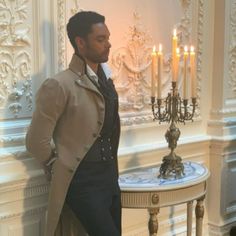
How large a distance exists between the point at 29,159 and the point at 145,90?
33.0 inches

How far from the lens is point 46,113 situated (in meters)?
1.92

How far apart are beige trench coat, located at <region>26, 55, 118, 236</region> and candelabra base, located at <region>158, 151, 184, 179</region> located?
1.70 ft

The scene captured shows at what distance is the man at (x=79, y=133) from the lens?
6.33 ft

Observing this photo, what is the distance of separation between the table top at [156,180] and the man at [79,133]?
0.23 meters

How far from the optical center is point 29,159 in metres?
2.21

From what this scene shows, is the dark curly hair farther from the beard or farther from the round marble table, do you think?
the round marble table

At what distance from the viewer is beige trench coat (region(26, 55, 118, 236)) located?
192 cm

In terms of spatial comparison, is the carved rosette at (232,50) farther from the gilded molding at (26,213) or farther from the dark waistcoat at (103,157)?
the gilded molding at (26,213)

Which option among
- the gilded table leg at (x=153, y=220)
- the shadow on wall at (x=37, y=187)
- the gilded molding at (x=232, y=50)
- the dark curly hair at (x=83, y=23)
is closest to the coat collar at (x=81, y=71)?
the dark curly hair at (x=83, y=23)

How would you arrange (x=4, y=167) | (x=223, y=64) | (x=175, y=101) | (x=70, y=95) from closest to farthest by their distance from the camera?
1. (x=70, y=95)
2. (x=4, y=167)
3. (x=175, y=101)
4. (x=223, y=64)

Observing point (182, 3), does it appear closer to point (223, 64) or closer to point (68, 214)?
point (223, 64)

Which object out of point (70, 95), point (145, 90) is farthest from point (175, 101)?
point (70, 95)

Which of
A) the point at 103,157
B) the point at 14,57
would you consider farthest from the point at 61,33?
the point at 103,157

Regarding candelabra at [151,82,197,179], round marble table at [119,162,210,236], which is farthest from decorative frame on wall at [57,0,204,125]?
round marble table at [119,162,210,236]
